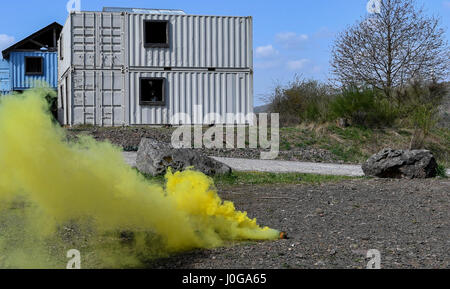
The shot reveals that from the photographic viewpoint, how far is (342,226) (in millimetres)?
6656

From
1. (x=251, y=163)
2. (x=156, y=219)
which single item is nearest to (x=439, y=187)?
(x=251, y=163)

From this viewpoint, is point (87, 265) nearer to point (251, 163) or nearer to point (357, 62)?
point (251, 163)

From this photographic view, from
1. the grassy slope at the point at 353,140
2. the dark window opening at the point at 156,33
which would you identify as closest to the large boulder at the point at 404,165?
the grassy slope at the point at 353,140

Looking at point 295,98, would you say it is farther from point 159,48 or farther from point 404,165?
point 404,165

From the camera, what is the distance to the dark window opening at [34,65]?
3672 cm

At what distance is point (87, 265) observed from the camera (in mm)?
4617

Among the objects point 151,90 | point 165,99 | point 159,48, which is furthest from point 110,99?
point 159,48

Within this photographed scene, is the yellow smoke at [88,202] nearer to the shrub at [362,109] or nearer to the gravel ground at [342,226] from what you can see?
the gravel ground at [342,226]

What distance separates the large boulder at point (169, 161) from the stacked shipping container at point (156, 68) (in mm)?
12017

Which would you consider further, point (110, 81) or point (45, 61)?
point (45, 61)

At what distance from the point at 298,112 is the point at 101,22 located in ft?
34.2

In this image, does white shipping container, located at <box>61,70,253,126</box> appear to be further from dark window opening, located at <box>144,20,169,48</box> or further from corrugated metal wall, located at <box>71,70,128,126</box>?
dark window opening, located at <box>144,20,169,48</box>

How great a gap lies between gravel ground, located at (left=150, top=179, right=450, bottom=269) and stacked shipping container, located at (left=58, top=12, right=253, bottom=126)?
13.5 m

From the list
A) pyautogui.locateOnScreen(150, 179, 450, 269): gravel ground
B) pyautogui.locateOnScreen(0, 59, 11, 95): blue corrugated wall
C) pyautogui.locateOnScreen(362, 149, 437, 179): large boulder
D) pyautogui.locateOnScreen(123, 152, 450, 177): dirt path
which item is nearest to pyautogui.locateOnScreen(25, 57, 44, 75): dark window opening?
pyautogui.locateOnScreen(0, 59, 11, 95): blue corrugated wall
